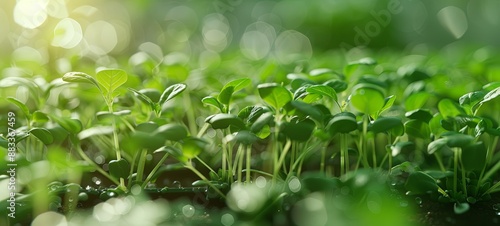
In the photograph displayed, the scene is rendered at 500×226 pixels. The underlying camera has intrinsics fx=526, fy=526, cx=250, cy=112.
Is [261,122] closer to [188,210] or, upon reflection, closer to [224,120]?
[224,120]

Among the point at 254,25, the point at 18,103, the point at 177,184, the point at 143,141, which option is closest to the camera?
the point at 143,141

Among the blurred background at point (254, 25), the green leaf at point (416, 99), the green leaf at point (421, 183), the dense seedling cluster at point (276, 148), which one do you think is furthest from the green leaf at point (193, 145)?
the blurred background at point (254, 25)

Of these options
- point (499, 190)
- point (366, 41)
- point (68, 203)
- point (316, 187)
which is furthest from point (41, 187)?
point (366, 41)

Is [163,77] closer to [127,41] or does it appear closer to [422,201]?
[422,201]

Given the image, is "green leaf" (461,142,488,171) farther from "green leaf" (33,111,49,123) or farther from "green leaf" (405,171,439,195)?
"green leaf" (33,111,49,123)

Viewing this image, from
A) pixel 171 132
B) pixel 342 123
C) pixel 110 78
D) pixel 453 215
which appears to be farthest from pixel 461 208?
pixel 110 78

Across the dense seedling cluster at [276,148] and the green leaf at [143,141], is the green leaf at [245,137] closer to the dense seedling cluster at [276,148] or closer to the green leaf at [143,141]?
the dense seedling cluster at [276,148]
